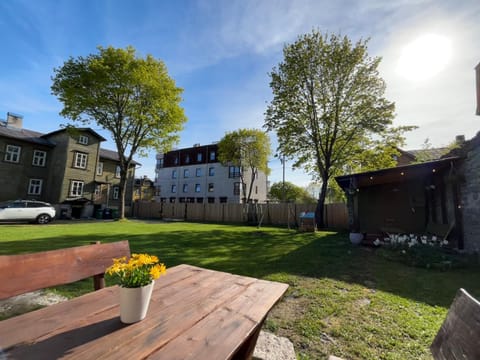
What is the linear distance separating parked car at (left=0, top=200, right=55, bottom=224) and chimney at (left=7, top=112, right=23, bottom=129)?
8.95 m

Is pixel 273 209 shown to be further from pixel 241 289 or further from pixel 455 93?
pixel 241 289

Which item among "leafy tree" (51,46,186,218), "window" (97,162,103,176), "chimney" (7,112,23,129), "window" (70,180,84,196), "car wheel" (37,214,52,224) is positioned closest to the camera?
"car wheel" (37,214,52,224)

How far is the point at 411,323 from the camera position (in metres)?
2.43

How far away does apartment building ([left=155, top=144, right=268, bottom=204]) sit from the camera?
26.6m

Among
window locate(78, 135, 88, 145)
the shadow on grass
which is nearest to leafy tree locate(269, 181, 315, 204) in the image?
window locate(78, 135, 88, 145)

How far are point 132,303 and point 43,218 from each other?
17.0 meters

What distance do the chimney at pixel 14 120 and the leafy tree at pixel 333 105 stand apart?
2101 cm

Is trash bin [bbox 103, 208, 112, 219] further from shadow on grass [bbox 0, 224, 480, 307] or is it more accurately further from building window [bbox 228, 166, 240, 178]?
building window [bbox 228, 166, 240, 178]

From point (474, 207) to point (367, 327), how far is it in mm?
5525

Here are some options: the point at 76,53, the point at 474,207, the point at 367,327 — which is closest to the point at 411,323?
the point at 367,327

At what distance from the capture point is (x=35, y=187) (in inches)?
664

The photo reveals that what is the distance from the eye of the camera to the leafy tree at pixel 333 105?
1146 centimetres

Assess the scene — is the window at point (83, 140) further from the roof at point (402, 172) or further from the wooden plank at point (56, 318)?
the wooden plank at point (56, 318)

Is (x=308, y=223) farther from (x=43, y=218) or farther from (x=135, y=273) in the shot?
(x=43, y=218)
